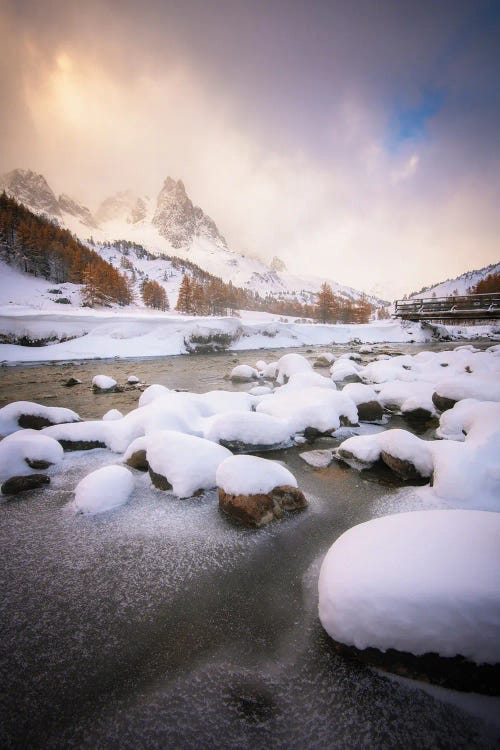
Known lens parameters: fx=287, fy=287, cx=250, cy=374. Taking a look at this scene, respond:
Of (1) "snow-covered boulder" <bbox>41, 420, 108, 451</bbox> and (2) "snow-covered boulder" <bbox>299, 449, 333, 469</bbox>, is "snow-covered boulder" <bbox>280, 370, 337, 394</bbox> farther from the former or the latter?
(1) "snow-covered boulder" <bbox>41, 420, 108, 451</bbox>

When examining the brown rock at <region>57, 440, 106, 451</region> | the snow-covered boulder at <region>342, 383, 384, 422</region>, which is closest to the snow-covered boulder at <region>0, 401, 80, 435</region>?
the brown rock at <region>57, 440, 106, 451</region>

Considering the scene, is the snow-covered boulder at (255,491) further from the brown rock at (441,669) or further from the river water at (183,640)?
the brown rock at (441,669)

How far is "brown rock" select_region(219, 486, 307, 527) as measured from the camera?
11.6 ft

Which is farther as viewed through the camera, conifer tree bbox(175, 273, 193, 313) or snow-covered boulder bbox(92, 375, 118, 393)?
conifer tree bbox(175, 273, 193, 313)

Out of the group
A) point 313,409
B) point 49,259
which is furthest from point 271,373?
point 49,259

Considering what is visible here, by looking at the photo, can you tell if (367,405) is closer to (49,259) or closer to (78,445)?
(78,445)

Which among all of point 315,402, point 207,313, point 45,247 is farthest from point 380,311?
point 315,402

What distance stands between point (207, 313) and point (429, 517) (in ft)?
243

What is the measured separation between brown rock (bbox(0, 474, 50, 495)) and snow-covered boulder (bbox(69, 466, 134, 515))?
847mm

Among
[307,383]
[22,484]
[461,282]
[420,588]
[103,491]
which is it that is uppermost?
[461,282]

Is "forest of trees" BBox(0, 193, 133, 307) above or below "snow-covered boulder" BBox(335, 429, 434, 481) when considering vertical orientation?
above

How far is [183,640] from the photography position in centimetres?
223

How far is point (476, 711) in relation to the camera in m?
1.67

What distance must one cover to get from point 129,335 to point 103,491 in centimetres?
2426
